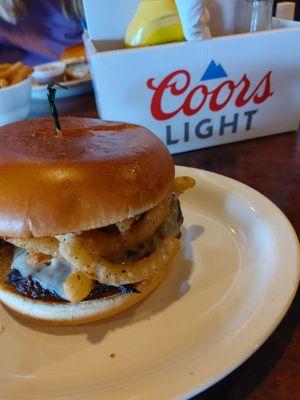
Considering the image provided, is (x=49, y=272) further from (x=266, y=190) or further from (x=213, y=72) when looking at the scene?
(x=213, y=72)

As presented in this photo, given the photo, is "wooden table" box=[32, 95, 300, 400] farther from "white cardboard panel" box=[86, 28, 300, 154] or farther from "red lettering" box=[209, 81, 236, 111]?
"red lettering" box=[209, 81, 236, 111]

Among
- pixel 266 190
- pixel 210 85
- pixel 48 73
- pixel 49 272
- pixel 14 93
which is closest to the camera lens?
pixel 49 272

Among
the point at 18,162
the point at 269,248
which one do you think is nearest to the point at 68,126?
the point at 18,162

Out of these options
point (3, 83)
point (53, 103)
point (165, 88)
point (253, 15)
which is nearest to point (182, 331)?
point (53, 103)

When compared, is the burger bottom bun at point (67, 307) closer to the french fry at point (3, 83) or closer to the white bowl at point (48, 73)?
the french fry at point (3, 83)

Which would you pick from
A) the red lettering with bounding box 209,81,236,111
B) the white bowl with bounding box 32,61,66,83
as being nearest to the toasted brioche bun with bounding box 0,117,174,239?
the red lettering with bounding box 209,81,236,111

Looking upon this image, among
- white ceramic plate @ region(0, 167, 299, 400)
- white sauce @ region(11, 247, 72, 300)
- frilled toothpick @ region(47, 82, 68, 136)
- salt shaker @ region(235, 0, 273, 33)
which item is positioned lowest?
white ceramic plate @ region(0, 167, 299, 400)
